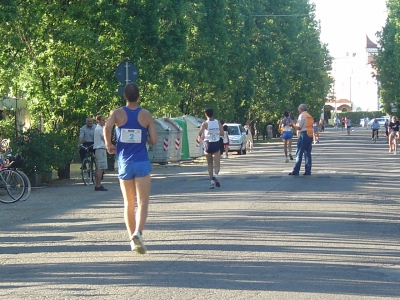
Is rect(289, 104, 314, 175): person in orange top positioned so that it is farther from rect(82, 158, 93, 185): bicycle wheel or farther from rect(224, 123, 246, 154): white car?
rect(224, 123, 246, 154): white car

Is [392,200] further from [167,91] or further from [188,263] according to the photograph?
[167,91]

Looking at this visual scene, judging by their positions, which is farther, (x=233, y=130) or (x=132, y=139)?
(x=233, y=130)

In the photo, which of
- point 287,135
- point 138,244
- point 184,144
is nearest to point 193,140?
point 184,144

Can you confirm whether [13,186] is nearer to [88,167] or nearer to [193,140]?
[88,167]

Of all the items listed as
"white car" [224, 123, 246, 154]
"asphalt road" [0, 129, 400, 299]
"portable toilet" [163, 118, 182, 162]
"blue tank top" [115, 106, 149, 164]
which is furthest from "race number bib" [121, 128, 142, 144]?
"white car" [224, 123, 246, 154]

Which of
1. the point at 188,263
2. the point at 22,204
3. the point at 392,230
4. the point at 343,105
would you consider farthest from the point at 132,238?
the point at 343,105

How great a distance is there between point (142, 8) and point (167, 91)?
15.2 meters

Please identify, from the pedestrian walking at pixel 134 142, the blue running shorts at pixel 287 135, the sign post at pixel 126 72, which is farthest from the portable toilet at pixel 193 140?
the pedestrian walking at pixel 134 142

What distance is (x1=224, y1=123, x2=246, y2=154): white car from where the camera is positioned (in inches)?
1758

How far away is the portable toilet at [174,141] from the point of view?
115ft

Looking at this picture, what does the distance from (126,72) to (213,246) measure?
1437cm

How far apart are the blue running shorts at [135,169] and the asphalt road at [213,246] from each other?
88 centimetres

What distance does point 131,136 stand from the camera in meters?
9.95

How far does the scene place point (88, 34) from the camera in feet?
80.2
